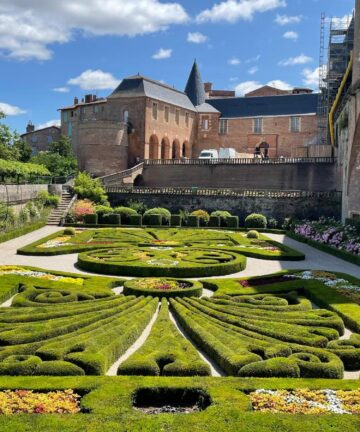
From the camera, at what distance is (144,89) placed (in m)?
55.4

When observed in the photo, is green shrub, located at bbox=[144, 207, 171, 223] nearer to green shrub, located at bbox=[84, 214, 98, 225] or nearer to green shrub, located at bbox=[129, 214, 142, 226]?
green shrub, located at bbox=[129, 214, 142, 226]

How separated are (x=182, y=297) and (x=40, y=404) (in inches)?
268

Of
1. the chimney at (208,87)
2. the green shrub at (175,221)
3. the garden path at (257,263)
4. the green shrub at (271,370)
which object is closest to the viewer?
the green shrub at (271,370)

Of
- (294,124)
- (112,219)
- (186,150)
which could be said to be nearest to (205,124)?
(186,150)

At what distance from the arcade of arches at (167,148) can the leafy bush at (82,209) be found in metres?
22.6

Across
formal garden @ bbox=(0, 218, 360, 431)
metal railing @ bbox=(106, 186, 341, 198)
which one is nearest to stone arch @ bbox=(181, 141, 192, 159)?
metal railing @ bbox=(106, 186, 341, 198)

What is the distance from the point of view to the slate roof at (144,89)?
5562cm

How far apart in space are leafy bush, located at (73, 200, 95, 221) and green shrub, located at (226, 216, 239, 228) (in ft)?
28.3

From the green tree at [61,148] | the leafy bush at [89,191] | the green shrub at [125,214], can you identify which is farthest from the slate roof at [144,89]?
the green shrub at [125,214]

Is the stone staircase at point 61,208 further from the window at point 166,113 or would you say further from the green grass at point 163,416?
the green grass at point 163,416

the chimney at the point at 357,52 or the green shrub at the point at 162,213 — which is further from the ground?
the chimney at the point at 357,52

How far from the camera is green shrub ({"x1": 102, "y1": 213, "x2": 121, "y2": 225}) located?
33.2 metres

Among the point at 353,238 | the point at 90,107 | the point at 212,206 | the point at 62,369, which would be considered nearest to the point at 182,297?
the point at 62,369

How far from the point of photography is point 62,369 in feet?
25.9
